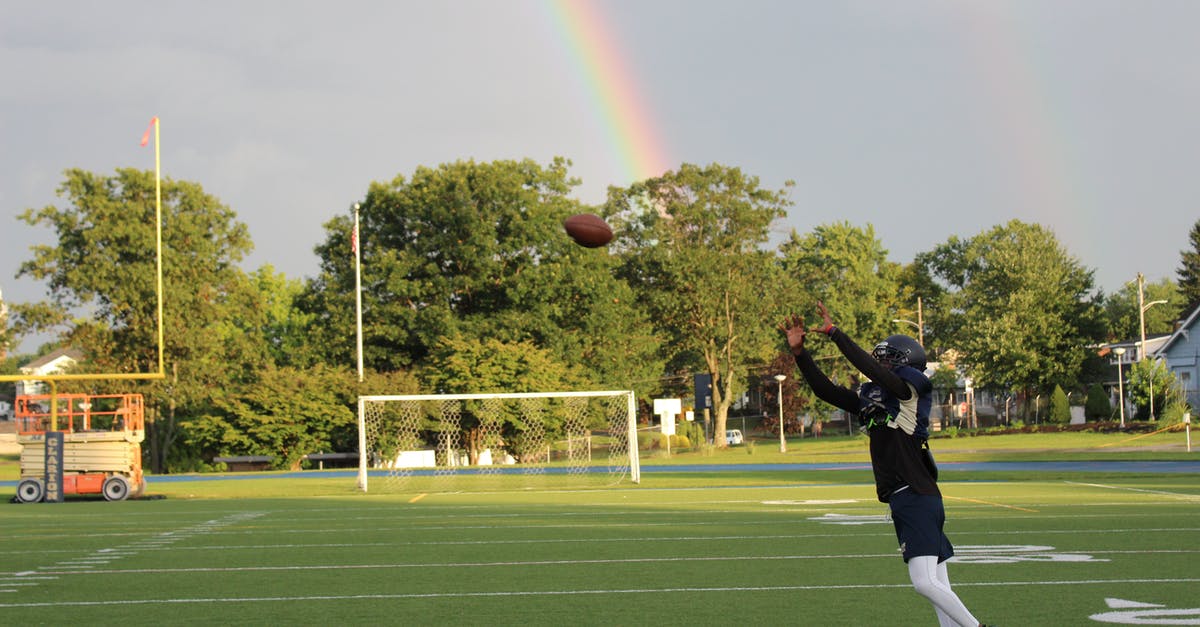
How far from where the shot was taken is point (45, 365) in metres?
123

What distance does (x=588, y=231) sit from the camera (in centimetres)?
1257

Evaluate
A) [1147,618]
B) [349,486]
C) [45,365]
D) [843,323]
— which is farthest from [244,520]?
[45,365]

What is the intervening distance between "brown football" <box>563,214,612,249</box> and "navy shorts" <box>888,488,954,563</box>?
257 inches

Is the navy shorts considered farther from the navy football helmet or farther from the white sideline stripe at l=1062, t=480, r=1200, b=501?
the white sideline stripe at l=1062, t=480, r=1200, b=501

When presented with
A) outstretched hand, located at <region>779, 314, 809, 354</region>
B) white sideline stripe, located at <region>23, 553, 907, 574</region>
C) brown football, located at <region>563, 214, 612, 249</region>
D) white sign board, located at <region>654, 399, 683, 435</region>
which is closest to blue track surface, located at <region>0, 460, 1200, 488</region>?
white sign board, located at <region>654, 399, 683, 435</region>

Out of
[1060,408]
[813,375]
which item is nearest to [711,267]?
[1060,408]

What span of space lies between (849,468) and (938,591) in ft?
86.5

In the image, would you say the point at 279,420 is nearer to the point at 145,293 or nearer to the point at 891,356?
the point at 145,293

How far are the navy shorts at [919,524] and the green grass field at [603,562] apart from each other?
1.65 metres

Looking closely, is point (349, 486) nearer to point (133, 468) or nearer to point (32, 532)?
point (133, 468)

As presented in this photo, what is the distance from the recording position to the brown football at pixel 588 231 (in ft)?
41.1

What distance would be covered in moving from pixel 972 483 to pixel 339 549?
1516cm

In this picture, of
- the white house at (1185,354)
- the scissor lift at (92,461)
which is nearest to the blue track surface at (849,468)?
the scissor lift at (92,461)

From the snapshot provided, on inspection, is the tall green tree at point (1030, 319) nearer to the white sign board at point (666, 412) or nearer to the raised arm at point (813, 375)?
the white sign board at point (666, 412)
